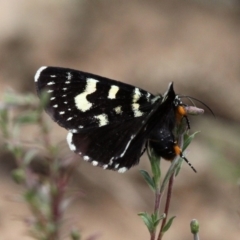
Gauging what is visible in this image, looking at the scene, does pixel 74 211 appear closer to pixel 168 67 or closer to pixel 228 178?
pixel 168 67

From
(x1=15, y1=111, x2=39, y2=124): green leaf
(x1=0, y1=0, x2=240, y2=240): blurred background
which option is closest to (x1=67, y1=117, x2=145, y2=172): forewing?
(x1=15, y1=111, x2=39, y2=124): green leaf

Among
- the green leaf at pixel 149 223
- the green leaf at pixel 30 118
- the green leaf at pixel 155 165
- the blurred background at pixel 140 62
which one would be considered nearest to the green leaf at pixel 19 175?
the green leaf at pixel 30 118

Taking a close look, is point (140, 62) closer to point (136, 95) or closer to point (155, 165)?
point (136, 95)

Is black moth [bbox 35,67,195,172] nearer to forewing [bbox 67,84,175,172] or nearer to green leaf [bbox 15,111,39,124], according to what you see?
forewing [bbox 67,84,175,172]

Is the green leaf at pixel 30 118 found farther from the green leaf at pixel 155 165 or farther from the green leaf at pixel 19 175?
the green leaf at pixel 155 165

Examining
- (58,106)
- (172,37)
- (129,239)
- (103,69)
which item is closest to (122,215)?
(129,239)

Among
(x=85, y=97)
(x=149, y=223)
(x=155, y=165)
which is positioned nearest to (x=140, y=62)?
(x=85, y=97)
